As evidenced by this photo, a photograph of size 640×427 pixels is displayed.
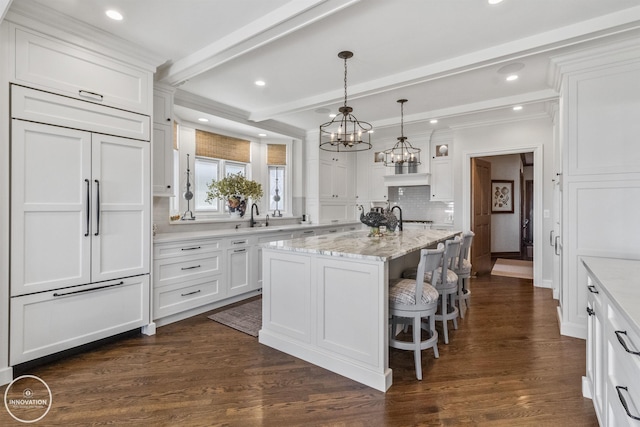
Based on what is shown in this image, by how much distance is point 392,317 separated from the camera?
2.60 m

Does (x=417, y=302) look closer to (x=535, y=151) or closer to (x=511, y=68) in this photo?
(x=511, y=68)

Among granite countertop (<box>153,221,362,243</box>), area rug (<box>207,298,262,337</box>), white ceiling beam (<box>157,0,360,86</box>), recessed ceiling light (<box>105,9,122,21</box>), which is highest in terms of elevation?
recessed ceiling light (<box>105,9,122,21</box>)

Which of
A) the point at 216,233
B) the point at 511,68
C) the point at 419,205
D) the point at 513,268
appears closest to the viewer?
the point at 511,68

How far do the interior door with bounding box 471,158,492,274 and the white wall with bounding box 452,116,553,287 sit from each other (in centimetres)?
15

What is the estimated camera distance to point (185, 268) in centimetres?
350

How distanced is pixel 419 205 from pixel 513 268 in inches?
87.0

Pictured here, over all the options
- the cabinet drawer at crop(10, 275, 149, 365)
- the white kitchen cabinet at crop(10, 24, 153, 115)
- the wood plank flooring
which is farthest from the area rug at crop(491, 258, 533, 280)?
the white kitchen cabinet at crop(10, 24, 153, 115)

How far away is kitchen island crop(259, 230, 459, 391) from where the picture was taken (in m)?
2.19

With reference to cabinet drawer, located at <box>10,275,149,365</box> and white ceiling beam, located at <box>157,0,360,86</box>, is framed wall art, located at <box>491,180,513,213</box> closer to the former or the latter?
white ceiling beam, located at <box>157,0,360,86</box>

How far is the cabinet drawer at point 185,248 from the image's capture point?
3.26m

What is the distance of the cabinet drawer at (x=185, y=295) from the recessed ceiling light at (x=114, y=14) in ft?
7.90

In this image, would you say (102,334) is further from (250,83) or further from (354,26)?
(354,26)

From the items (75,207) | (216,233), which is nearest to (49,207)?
(75,207)

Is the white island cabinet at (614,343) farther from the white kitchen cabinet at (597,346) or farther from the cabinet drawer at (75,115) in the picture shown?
the cabinet drawer at (75,115)
